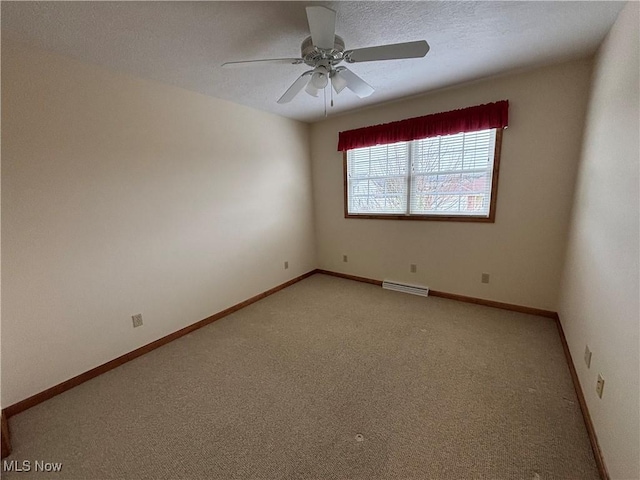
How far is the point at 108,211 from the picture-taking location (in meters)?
2.10

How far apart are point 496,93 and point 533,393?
8.61 ft

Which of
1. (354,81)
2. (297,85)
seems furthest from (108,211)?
(354,81)

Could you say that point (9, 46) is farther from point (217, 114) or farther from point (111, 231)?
point (217, 114)

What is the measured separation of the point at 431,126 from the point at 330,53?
1.77 metres

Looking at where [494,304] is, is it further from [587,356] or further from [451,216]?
[587,356]

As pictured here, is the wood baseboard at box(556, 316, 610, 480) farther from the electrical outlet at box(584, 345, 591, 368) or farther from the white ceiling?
the white ceiling

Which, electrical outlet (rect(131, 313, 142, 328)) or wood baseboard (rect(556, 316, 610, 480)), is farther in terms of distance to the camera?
electrical outlet (rect(131, 313, 142, 328))

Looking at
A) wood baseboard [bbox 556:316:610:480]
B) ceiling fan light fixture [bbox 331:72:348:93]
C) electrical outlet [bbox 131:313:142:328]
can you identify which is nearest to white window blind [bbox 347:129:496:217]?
wood baseboard [bbox 556:316:610:480]

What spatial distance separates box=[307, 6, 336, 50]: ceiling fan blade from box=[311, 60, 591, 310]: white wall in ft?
6.51

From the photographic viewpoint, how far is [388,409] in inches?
65.4

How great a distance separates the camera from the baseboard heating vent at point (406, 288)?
337 centimetres

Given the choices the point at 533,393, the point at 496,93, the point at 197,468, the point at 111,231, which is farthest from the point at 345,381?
the point at 496,93

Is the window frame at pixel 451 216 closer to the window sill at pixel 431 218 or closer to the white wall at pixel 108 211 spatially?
the window sill at pixel 431 218

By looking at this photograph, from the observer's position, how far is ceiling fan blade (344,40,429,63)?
4.74 feet
